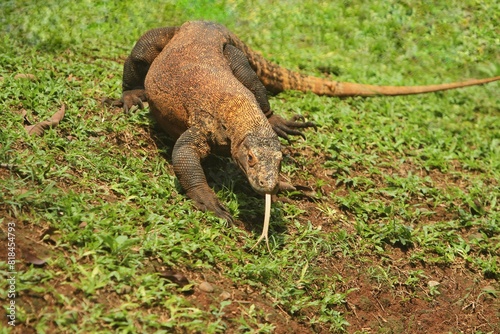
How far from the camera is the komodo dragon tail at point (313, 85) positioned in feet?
20.7

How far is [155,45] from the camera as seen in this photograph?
5.57m

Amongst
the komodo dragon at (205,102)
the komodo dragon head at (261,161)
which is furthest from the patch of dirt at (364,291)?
the komodo dragon head at (261,161)

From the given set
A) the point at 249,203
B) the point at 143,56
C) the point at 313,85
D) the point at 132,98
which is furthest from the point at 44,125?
the point at 313,85

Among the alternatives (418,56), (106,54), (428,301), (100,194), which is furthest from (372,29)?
(100,194)

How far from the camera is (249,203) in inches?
184

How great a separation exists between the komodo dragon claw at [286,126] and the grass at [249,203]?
0.16 meters

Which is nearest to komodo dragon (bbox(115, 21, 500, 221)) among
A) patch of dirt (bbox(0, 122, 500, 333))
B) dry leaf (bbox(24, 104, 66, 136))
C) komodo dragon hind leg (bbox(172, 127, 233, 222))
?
komodo dragon hind leg (bbox(172, 127, 233, 222))

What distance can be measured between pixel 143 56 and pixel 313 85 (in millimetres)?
1842

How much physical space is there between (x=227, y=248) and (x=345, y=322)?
0.83 m

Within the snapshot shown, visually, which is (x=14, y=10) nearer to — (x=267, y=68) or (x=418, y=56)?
(x=267, y=68)

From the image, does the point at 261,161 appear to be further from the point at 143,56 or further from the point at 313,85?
the point at 313,85

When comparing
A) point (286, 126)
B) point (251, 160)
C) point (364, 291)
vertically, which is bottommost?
point (364, 291)

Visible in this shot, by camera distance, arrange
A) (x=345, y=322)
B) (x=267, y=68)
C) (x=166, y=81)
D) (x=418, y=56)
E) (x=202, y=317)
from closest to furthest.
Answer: (x=202, y=317), (x=345, y=322), (x=166, y=81), (x=267, y=68), (x=418, y=56)

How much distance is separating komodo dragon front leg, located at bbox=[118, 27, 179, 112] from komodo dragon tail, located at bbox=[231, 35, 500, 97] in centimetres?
84
